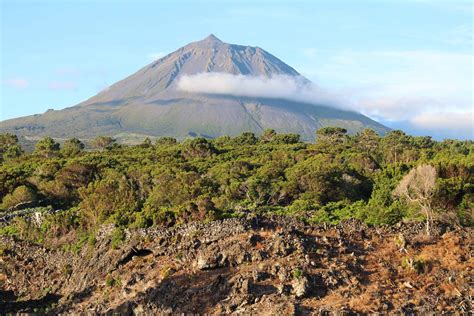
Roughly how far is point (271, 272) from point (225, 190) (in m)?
22.6

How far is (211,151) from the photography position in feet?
235

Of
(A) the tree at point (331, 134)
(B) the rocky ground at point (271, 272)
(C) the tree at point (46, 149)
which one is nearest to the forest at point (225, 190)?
(B) the rocky ground at point (271, 272)

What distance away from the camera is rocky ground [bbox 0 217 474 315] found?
18.3 metres

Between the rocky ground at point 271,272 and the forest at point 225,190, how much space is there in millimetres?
1716

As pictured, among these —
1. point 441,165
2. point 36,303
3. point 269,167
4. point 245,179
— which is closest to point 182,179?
point 245,179

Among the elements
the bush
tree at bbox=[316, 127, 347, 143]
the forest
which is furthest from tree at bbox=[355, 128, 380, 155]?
the bush

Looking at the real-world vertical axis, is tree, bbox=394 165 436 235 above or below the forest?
above

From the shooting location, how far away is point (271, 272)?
19391 millimetres

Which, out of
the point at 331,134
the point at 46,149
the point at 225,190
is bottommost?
the point at 225,190

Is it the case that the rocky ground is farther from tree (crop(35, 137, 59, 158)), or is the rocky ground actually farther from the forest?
tree (crop(35, 137, 59, 158))

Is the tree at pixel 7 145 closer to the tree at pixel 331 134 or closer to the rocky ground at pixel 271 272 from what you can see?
the tree at pixel 331 134

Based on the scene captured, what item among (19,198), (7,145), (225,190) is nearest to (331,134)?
(7,145)

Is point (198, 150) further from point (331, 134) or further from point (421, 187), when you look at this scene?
point (421, 187)

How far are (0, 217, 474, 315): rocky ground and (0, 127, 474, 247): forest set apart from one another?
172 cm
